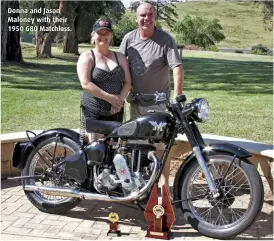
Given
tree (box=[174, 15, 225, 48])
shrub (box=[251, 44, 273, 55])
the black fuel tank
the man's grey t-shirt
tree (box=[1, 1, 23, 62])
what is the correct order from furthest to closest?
1. tree (box=[174, 15, 225, 48])
2. shrub (box=[251, 44, 273, 55])
3. tree (box=[1, 1, 23, 62])
4. the man's grey t-shirt
5. the black fuel tank

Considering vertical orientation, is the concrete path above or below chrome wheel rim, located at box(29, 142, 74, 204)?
below

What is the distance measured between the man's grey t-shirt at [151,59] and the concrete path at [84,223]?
3.46 ft

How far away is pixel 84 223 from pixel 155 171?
2.55ft

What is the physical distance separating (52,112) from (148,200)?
4957 millimetres

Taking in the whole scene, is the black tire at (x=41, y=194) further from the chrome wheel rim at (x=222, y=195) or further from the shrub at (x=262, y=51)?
the shrub at (x=262, y=51)

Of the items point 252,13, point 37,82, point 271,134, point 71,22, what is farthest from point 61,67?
point 252,13

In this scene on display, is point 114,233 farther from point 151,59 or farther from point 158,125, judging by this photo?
point 151,59

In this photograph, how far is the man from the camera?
3906 mm

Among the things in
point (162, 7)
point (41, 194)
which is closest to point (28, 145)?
point (41, 194)

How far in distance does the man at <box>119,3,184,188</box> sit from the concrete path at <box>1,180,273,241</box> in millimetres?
616

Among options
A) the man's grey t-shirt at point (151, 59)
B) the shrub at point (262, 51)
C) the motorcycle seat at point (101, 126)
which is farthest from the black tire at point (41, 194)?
the shrub at point (262, 51)

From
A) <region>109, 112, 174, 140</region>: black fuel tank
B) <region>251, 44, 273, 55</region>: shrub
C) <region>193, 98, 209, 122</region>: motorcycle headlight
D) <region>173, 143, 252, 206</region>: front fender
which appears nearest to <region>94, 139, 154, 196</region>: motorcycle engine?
<region>109, 112, 174, 140</region>: black fuel tank

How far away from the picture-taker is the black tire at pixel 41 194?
13.4ft

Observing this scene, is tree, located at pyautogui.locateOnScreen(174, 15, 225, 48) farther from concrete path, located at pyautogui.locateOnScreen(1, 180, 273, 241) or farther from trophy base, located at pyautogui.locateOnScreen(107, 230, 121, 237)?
trophy base, located at pyautogui.locateOnScreen(107, 230, 121, 237)
